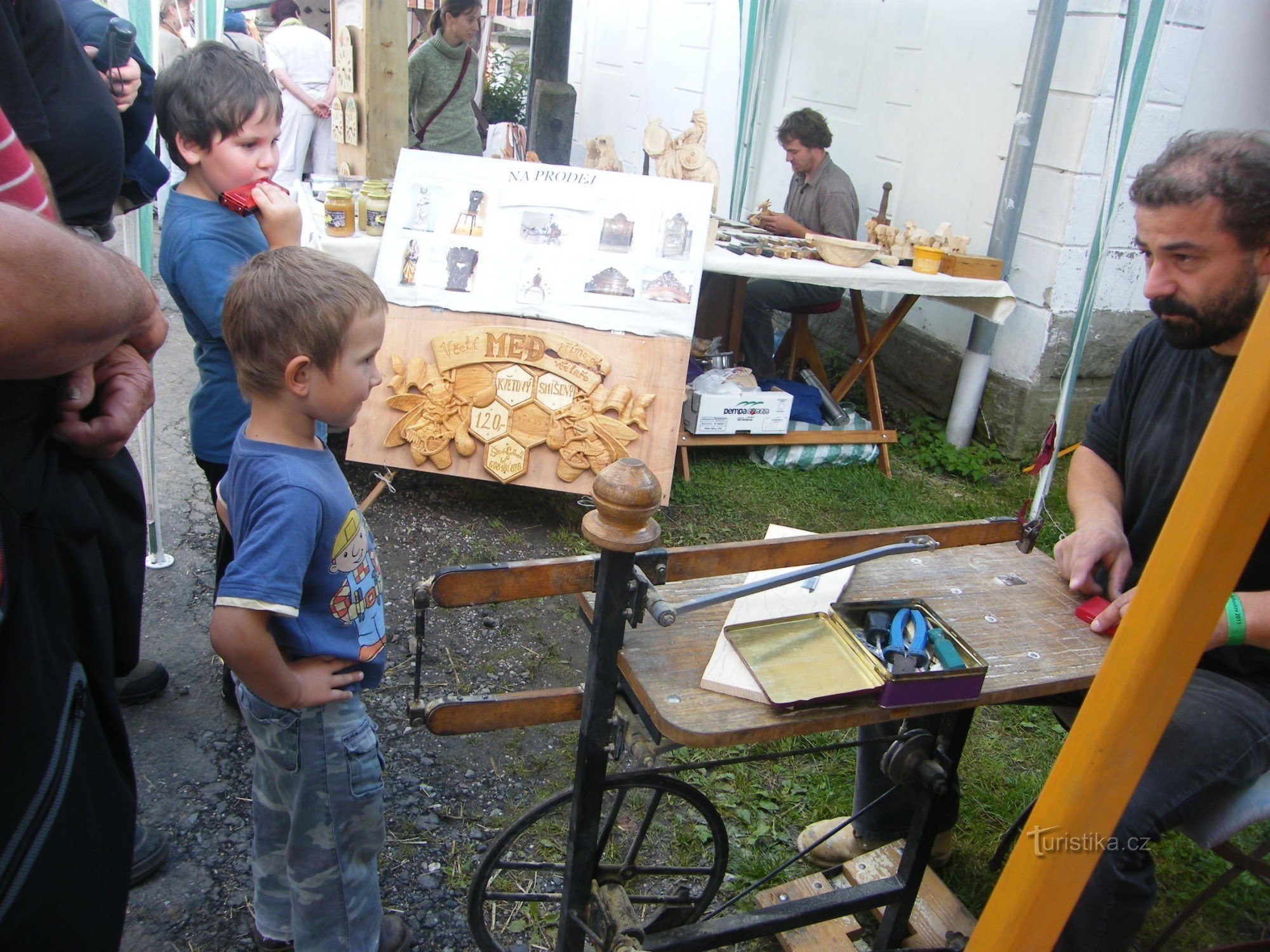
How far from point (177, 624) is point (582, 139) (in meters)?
8.64

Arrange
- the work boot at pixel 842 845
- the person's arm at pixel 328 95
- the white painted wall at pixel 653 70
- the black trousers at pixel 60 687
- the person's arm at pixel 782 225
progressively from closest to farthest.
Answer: the black trousers at pixel 60 687 < the work boot at pixel 842 845 < the person's arm at pixel 782 225 < the person's arm at pixel 328 95 < the white painted wall at pixel 653 70

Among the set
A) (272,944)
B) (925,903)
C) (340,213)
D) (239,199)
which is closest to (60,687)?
(272,944)

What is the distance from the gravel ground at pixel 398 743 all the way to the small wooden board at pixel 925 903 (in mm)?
812

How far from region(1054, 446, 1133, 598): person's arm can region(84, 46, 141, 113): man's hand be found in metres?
2.56

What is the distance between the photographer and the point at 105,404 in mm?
1262

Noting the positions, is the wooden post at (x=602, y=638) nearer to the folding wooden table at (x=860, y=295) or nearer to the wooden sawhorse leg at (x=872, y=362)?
the folding wooden table at (x=860, y=295)

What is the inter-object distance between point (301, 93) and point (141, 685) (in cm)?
575

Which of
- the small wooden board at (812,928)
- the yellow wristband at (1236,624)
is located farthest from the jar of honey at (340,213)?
the yellow wristband at (1236,624)

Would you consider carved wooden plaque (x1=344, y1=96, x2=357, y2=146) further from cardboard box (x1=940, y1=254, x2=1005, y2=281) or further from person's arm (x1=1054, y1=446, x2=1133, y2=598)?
person's arm (x1=1054, y1=446, x2=1133, y2=598)

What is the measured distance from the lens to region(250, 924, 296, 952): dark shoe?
6.13 ft

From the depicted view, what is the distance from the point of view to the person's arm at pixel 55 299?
946mm

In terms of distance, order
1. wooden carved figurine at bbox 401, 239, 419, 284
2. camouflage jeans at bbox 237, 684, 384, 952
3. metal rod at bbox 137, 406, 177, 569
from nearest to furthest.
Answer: camouflage jeans at bbox 237, 684, 384, 952, metal rod at bbox 137, 406, 177, 569, wooden carved figurine at bbox 401, 239, 419, 284

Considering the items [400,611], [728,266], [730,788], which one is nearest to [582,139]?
[728,266]

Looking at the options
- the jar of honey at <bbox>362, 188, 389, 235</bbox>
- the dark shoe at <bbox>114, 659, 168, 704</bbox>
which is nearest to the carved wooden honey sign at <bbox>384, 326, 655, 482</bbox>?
the jar of honey at <bbox>362, 188, 389, 235</bbox>
